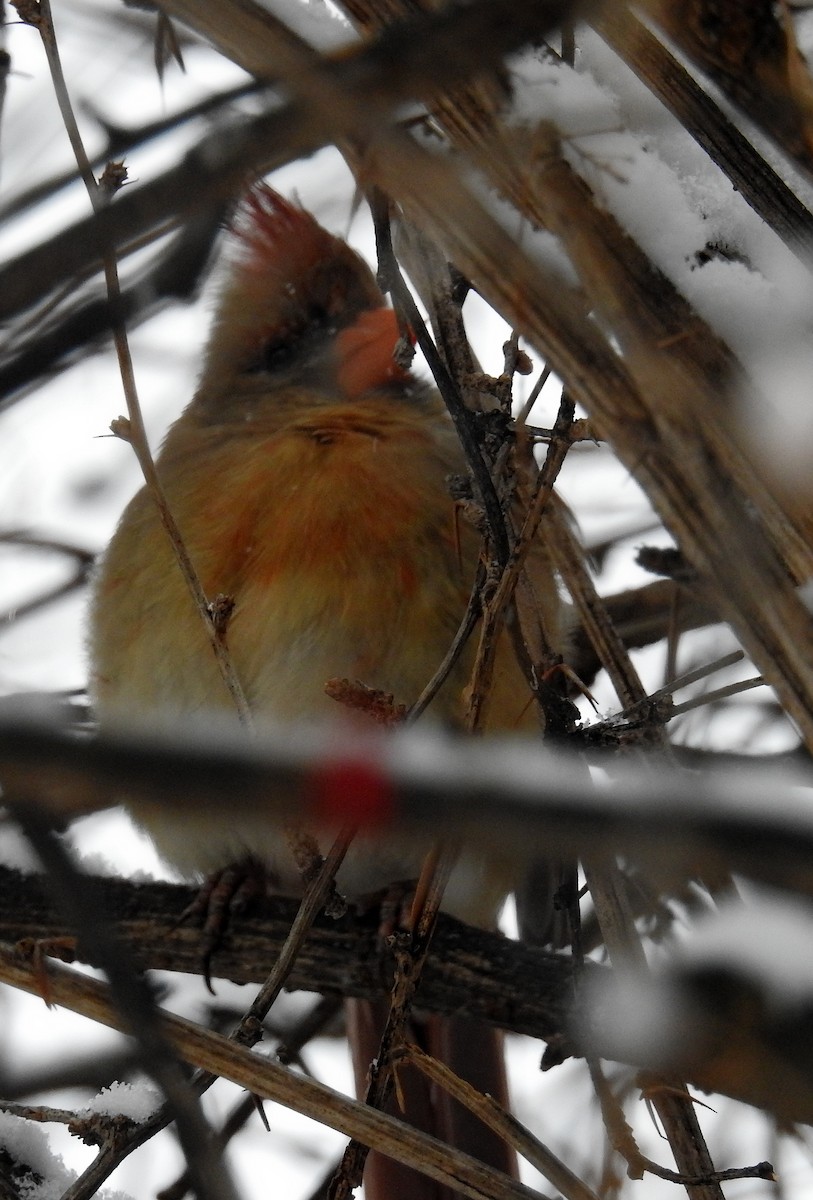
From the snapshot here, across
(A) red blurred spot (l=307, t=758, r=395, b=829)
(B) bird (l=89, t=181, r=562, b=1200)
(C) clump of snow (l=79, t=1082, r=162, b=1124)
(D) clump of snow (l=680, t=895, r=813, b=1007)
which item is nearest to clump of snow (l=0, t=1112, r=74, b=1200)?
(C) clump of snow (l=79, t=1082, r=162, b=1124)

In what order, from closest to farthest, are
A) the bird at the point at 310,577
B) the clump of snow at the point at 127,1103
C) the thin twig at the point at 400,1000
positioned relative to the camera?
the thin twig at the point at 400,1000 → the clump of snow at the point at 127,1103 → the bird at the point at 310,577

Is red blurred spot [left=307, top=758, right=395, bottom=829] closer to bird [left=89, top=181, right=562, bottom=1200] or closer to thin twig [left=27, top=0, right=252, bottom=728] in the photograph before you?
thin twig [left=27, top=0, right=252, bottom=728]

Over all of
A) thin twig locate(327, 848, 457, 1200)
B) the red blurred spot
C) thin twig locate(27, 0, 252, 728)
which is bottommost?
the red blurred spot

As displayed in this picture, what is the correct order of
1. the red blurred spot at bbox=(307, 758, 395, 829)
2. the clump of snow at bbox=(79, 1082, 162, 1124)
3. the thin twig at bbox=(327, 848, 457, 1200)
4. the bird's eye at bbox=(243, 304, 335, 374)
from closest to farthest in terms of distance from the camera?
1. the red blurred spot at bbox=(307, 758, 395, 829)
2. the thin twig at bbox=(327, 848, 457, 1200)
3. the clump of snow at bbox=(79, 1082, 162, 1124)
4. the bird's eye at bbox=(243, 304, 335, 374)

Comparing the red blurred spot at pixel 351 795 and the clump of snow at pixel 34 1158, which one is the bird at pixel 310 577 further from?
the red blurred spot at pixel 351 795

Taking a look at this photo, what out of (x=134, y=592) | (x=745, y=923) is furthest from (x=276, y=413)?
(x=745, y=923)

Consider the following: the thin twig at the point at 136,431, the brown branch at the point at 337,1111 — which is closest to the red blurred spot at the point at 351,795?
the brown branch at the point at 337,1111

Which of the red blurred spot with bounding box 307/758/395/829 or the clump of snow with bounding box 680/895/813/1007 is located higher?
the red blurred spot with bounding box 307/758/395/829
